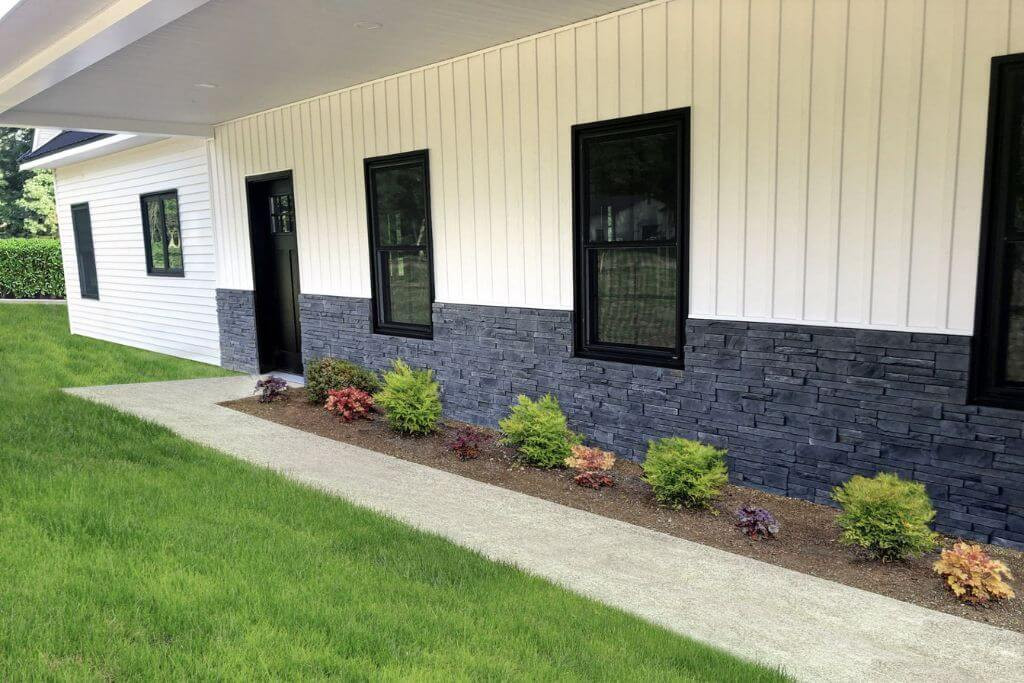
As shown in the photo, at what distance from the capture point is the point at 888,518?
4152 mm

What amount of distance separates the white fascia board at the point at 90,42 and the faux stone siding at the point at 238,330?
3609 millimetres

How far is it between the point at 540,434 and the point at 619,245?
1.62 meters

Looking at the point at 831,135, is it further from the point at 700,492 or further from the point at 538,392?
the point at 538,392

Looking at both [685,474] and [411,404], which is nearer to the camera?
[685,474]

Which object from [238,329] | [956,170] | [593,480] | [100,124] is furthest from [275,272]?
[956,170]

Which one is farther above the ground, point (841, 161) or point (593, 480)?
point (841, 161)

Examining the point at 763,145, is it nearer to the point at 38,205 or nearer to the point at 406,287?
the point at 406,287

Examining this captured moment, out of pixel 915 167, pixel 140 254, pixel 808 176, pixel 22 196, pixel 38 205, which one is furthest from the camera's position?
pixel 22 196

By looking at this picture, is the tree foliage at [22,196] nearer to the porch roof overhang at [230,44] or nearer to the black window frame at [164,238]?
the black window frame at [164,238]

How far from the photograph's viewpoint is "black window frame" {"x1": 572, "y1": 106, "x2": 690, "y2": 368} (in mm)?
5590

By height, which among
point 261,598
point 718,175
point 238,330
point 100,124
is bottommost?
point 261,598

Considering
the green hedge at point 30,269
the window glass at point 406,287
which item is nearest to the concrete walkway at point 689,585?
the window glass at point 406,287

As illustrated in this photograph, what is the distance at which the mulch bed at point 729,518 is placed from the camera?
13.0 feet

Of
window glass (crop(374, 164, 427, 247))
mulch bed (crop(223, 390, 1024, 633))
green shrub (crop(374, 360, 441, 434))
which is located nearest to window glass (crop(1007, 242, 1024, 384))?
mulch bed (crop(223, 390, 1024, 633))
